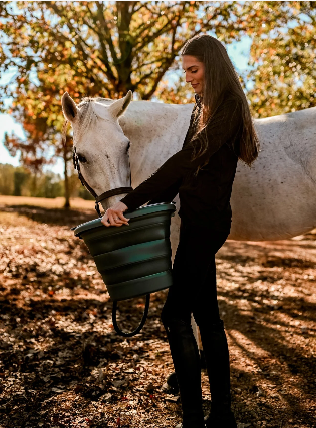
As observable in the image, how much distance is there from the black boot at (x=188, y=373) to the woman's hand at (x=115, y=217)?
0.67 m

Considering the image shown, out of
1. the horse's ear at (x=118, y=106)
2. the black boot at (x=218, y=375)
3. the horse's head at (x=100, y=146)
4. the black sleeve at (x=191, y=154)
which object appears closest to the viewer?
the black sleeve at (x=191, y=154)

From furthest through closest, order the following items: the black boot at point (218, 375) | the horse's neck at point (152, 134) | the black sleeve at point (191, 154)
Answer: the horse's neck at point (152, 134)
the black boot at point (218, 375)
the black sleeve at point (191, 154)

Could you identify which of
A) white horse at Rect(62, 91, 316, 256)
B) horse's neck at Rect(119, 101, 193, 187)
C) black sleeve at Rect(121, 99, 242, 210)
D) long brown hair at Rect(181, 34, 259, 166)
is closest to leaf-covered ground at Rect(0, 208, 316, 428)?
white horse at Rect(62, 91, 316, 256)

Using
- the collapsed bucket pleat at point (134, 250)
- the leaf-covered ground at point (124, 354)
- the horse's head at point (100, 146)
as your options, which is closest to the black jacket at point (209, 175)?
the collapsed bucket pleat at point (134, 250)

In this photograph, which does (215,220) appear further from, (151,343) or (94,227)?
(151,343)

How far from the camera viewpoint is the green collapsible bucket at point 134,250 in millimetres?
2127

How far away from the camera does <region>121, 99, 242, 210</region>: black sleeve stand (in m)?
2.04

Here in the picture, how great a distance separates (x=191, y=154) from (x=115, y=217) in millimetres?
527

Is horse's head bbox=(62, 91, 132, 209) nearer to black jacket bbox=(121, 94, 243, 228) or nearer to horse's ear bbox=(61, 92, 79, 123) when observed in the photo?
horse's ear bbox=(61, 92, 79, 123)

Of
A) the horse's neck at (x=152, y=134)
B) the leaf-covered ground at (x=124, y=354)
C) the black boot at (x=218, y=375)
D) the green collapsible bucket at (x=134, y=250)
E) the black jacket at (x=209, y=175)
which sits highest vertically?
the horse's neck at (x=152, y=134)

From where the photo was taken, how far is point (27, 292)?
6152 millimetres

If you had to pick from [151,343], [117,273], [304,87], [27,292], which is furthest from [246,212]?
[304,87]

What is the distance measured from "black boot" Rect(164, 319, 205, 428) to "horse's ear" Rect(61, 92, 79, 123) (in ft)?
5.45

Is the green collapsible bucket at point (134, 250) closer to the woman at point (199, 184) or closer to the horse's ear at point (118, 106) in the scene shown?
the woman at point (199, 184)
